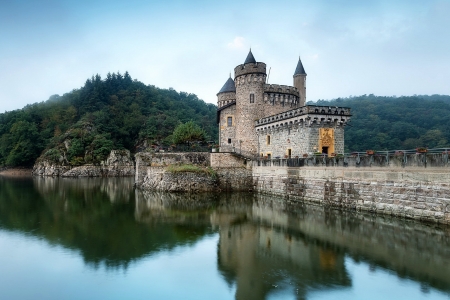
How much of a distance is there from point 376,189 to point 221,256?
1021 centimetres

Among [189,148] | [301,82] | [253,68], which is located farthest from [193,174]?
[301,82]

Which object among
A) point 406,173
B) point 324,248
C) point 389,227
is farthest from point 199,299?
point 406,173

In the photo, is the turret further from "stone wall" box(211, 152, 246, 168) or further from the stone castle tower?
"stone wall" box(211, 152, 246, 168)

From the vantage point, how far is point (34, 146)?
73688 millimetres

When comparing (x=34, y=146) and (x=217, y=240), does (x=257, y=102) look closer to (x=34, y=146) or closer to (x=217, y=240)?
(x=217, y=240)

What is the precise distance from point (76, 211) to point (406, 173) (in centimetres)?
1991

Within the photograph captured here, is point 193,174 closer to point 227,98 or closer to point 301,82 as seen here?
point 227,98

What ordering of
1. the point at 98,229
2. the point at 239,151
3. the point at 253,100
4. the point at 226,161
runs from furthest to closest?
the point at 253,100, the point at 239,151, the point at 226,161, the point at 98,229

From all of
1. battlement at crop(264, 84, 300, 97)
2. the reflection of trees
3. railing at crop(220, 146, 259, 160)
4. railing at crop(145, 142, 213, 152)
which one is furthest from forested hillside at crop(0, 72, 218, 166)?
the reflection of trees

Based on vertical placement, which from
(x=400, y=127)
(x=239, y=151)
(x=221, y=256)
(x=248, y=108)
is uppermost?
(x=400, y=127)

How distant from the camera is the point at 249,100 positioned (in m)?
34.0

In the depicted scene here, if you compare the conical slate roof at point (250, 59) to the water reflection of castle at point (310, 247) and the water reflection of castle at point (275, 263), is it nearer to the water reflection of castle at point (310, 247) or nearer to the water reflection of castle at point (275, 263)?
the water reflection of castle at point (310, 247)

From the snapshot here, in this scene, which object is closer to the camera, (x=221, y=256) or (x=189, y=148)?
(x=221, y=256)

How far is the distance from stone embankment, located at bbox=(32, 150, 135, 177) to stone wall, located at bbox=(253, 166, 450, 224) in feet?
155
